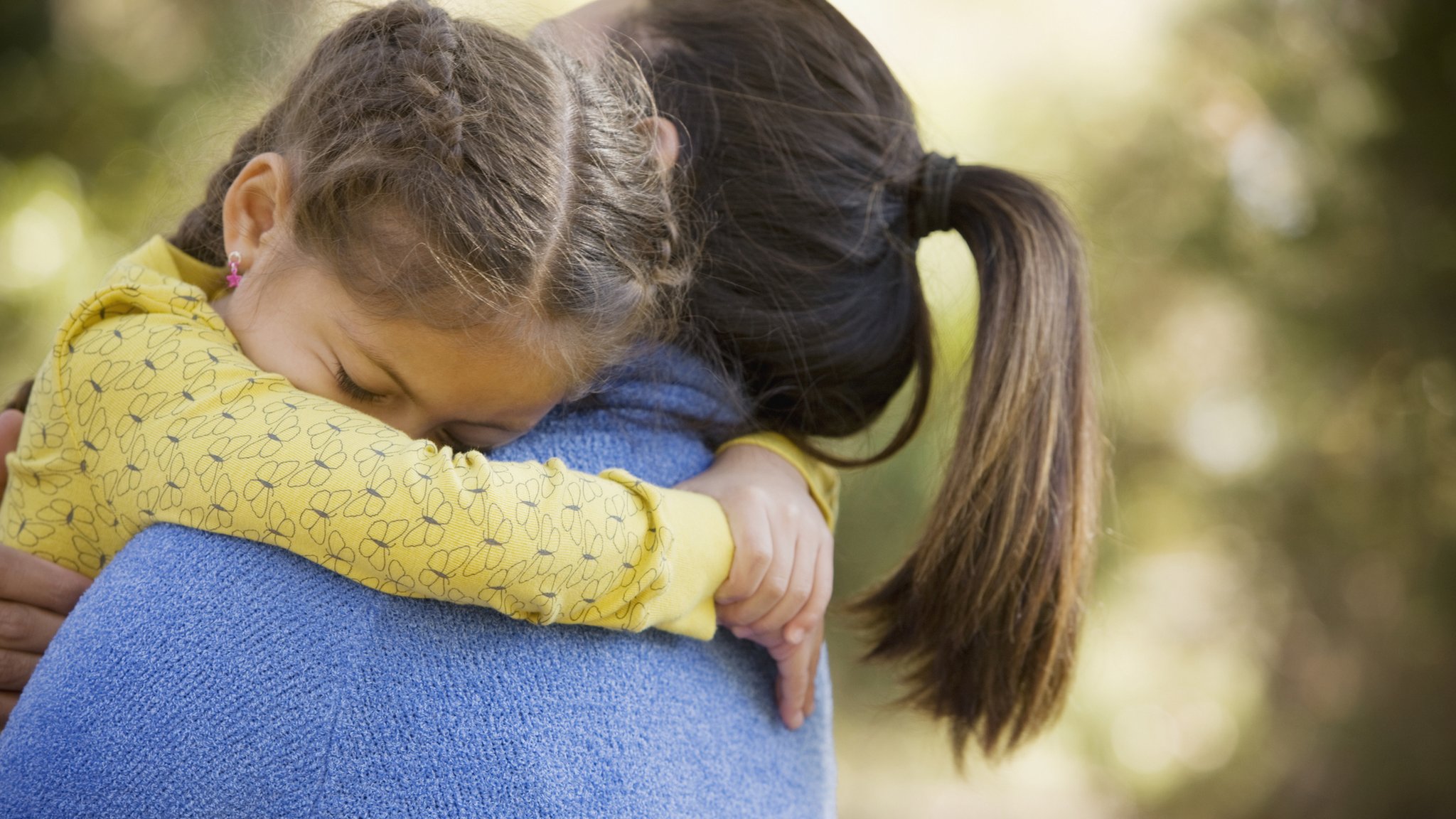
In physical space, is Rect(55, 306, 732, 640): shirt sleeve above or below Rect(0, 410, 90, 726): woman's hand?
above

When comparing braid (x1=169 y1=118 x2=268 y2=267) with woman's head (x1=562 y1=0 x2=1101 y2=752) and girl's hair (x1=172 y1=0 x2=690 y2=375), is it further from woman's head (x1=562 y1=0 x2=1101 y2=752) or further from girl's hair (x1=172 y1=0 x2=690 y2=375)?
woman's head (x1=562 y1=0 x2=1101 y2=752)

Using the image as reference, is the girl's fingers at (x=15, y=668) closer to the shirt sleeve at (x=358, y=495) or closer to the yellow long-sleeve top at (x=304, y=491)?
Result: the yellow long-sleeve top at (x=304, y=491)

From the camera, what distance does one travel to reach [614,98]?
1115 millimetres

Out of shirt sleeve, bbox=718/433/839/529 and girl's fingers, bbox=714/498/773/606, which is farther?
shirt sleeve, bbox=718/433/839/529

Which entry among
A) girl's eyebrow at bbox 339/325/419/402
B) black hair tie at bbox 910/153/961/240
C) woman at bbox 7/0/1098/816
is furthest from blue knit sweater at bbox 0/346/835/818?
black hair tie at bbox 910/153/961/240

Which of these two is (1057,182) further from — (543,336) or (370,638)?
(370,638)

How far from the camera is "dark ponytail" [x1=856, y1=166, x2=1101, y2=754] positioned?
1.20 m

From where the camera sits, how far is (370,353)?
3.28 feet

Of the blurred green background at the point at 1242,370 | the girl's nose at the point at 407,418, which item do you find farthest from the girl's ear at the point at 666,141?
the blurred green background at the point at 1242,370

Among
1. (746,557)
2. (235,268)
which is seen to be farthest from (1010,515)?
(235,268)

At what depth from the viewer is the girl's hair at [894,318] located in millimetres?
1209

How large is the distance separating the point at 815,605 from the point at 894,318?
1.16 feet

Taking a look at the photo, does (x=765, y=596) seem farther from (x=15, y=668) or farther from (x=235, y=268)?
(x=15, y=668)

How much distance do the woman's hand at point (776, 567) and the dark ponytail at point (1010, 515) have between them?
0.51 feet
